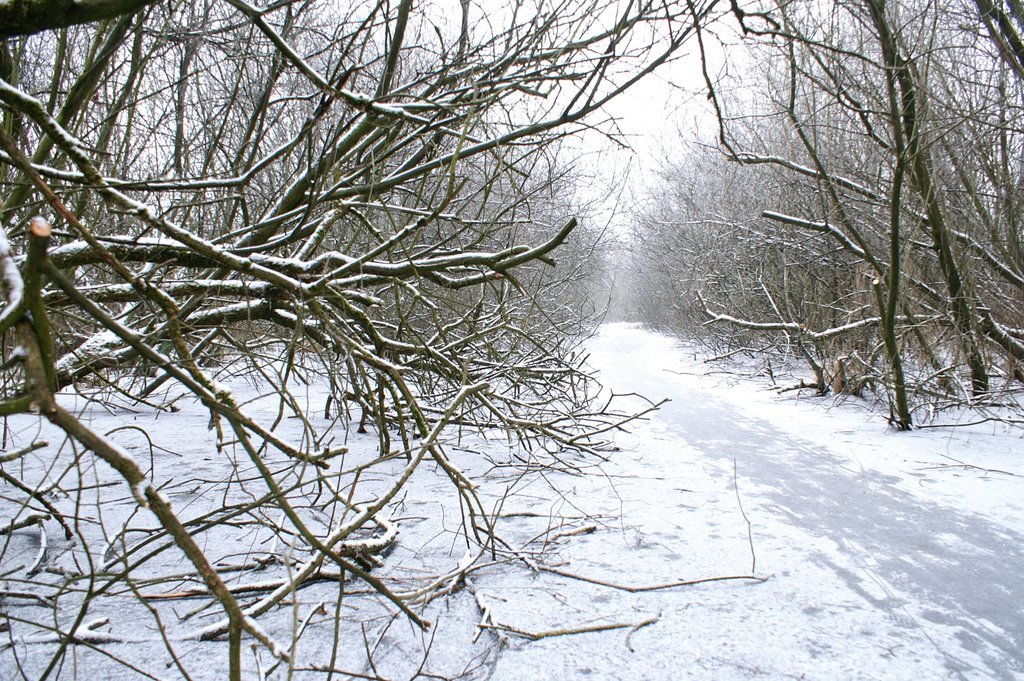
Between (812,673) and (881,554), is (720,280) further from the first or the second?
(812,673)

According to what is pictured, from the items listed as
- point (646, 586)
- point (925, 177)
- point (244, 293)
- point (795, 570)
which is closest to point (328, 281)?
point (244, 293)

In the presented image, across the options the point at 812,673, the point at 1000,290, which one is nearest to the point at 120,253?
the point at 812,673

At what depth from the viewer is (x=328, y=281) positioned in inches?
97.0

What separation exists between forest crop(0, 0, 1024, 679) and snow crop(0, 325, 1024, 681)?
0.04 meters

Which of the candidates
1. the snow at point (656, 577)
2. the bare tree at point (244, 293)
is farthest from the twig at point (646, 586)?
the bare tree at point (244, 293)

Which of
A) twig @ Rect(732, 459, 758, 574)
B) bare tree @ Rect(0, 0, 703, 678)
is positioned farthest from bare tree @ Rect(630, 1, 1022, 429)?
bare tree @ Rect(0, 0, 703, 678)

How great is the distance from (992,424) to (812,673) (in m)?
4.91

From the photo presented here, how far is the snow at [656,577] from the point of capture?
2109 millimetres

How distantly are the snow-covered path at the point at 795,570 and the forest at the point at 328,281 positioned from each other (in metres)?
0.31

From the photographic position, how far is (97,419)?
5742 millimetres

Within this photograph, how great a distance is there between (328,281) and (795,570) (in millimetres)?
2300

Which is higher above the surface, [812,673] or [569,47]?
[569,47]

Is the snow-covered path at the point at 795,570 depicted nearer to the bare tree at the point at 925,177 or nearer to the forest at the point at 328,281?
the forest at the point at 328,281

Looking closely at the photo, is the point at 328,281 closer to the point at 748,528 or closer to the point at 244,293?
the point at 244,293
